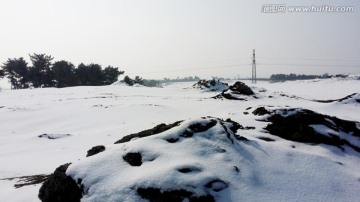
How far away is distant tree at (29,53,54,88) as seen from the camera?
192ft

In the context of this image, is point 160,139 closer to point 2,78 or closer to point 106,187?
point 106,187

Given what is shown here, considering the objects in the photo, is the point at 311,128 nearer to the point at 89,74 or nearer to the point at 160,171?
the point at 160,171

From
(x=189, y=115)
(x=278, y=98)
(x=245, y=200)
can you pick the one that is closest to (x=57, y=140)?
(x=189, y=115)

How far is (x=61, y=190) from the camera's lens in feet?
16.5

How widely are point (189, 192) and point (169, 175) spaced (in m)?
0.42

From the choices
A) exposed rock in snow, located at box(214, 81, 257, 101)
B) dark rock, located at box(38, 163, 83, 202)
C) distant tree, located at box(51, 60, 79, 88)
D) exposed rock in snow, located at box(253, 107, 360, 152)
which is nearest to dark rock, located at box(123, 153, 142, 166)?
dark rock, located at box(38, 163, 83, 202)

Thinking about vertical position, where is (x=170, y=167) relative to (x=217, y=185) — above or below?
above

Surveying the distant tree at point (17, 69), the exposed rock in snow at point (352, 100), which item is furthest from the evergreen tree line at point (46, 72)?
the exposed rock in snow at point (352, 100)

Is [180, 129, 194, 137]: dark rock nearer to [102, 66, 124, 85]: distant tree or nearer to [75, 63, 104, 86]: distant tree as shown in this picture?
[75, 63, 104, 86]: distant tree

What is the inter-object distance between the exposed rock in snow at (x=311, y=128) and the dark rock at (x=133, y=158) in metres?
3.64

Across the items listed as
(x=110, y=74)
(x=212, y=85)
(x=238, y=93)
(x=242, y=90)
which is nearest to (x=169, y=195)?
(x=238, y=93)

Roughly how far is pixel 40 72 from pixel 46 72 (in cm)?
119

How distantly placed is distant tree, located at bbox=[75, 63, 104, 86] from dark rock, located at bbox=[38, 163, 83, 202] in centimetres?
5611

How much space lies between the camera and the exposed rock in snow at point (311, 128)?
23.3 ft
